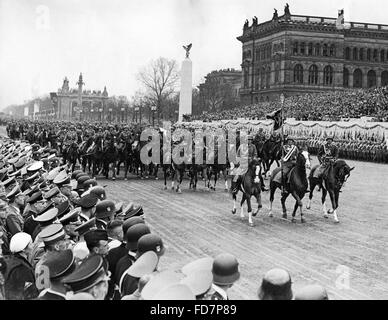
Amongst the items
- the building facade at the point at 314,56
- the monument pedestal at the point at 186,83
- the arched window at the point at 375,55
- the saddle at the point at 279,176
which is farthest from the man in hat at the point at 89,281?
the arched window at the point at 375,55

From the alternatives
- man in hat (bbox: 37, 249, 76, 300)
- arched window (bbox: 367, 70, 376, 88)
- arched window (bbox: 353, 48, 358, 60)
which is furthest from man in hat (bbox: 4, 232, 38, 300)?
arched window (bbox: 367, 70, 376, 88)

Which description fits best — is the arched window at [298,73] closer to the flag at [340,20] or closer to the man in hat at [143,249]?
the flag at [340,20]

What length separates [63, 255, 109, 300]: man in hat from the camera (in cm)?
411

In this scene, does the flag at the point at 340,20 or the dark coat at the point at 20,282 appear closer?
the dark coat at the point at 20,282

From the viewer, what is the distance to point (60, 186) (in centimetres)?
949

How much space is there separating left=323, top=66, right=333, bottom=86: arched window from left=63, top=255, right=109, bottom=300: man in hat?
277 ft

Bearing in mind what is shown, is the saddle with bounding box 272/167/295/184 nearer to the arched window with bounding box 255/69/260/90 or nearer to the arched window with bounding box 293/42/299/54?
the arched window with bounding box 293/42/299/54

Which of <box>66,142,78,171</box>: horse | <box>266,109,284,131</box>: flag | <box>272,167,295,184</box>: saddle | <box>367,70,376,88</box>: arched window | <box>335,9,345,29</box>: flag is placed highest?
<box>335,9,345,29</box>: flag

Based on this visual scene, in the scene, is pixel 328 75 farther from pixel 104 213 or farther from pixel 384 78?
pixel 104 213

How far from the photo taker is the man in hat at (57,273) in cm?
434

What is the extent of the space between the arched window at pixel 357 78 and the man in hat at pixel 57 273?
3479 inches

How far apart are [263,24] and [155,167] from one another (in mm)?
72464

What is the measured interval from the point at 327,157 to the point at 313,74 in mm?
72886
